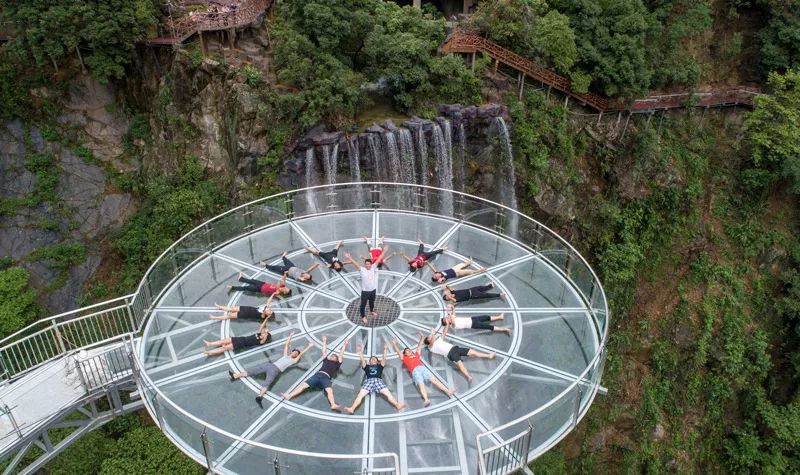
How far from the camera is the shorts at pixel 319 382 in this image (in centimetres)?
984

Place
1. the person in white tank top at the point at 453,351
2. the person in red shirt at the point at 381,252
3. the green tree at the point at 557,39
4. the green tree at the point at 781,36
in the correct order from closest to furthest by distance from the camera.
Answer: the person in white tank top at the point at 453,351 → the person in red shirt at the point at 381,252 → the green tree at the point at 557,39 → the green tree at the point at 781,36

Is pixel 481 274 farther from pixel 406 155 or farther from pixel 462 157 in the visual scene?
pixel 462 157

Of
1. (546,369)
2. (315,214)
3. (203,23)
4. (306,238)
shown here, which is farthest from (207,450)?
(203,23)

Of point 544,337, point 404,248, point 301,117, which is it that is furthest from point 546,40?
point 544,337

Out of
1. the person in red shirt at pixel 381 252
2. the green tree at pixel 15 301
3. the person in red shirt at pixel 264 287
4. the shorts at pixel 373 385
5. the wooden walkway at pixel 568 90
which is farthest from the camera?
the wooden walkway at pixel 568 90

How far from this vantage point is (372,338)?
11.1m

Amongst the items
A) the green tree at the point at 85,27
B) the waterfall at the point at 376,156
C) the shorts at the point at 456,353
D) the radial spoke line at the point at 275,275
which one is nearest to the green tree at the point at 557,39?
the waterfall at the point at 376,156

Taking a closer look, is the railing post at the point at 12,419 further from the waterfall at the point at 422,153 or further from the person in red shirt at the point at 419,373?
the waterfall at the point at 422,153

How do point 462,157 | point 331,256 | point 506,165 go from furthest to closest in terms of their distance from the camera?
point 506,165
point 462,157
point 331,256

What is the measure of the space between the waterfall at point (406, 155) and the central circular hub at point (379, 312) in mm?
10738

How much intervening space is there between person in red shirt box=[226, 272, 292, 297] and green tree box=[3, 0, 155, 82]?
14693 millimetres

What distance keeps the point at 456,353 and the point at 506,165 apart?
14793mm

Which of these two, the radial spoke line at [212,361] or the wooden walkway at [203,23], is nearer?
the radial spoke line at [212,361]

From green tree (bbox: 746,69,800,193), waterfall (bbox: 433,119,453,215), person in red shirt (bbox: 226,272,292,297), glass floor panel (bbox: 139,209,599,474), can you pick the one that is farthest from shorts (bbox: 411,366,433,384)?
green tree (bbox: 746,69,800,193)
